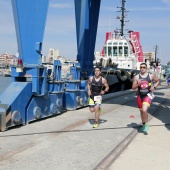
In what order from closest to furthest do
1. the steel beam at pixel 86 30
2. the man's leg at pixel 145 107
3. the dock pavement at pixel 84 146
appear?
1. the dock pavement at pixel 84 146
2. the man's leg at pixel 145 107
3. the steel beam at pixel 86 30

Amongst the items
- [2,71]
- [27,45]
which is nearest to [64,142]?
[27,45]

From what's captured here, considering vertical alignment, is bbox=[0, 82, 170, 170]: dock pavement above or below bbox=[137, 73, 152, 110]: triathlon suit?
below

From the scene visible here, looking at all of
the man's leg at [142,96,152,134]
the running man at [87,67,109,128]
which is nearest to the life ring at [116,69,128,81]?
the running man at [87,67,109,128]

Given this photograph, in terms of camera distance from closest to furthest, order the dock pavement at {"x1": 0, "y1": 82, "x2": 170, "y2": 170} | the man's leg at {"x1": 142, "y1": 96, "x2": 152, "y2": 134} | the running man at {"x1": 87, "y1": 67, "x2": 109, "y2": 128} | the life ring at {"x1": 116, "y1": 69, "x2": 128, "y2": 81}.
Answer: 1. the dock pavement at {"x1": 0, "y1": 82, "x2": 170, "y2": 170}
2. the man's leg at {"x1": 142, "y1": 96, "x2": 152, "y2": 134}
3. the running man at {"x1": 87, "y1": 67, "x2": 109, "y2": 128}
4. the life ring at {"x1": 116, "y1": 69, "x2": 128, "y2": 81}

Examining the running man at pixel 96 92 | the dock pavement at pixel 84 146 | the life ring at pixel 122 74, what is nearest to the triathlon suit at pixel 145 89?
the dock pavement at pixel 84 146

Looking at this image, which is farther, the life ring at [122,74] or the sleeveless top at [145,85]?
the life ring at [122,74]

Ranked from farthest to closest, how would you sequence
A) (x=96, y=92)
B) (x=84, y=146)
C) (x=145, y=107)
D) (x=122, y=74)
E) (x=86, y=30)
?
(x=122, y=74) → (x=86, y=30) → (x=96, y=92) → (x=145, y=107) → (x=84, y=146)

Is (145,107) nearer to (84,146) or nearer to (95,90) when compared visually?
(95,90)

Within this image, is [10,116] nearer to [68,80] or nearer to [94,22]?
[68,80]

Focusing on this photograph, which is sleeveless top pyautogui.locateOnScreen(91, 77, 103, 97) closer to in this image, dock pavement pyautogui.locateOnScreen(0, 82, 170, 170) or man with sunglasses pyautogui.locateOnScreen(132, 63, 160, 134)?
dock pavement pyautogui.locateOnScreen(0, 82, 170, 170)

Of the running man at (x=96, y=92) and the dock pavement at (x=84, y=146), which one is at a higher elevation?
the running man at (x=96, y=92)

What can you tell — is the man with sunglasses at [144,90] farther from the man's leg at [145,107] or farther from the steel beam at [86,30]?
the steel beam at [86,30]

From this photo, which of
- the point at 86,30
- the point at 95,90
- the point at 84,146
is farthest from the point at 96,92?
the point at 86,30

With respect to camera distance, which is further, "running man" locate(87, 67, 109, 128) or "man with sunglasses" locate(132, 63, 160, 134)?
"running man" locate(87, 67, 109, 128)
